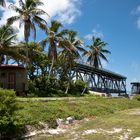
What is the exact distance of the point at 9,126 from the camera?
57.3 ft

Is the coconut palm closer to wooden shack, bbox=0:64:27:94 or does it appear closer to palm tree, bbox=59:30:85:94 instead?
palm tree, bbox=59:30:85:94

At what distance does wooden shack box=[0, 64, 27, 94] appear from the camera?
A: 37.7m

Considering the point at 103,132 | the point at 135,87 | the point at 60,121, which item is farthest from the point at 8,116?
the point at 135,87

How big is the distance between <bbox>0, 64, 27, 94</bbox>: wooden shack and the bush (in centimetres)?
1951

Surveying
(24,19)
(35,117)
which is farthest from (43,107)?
(24,19)

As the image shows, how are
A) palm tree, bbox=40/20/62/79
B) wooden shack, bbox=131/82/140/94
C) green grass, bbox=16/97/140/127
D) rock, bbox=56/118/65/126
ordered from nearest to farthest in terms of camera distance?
green grass, bbox=16/97/140/127, rock, bbox=56/118/65/126, palm tree, bbox=40/20/62/79, wooden shack, bbox=131/82/140/94

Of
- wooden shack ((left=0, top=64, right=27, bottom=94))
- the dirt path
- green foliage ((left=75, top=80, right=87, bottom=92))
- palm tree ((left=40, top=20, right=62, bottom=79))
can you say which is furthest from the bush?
green foliage ((left=75, top=80, right=87, bottom=92))

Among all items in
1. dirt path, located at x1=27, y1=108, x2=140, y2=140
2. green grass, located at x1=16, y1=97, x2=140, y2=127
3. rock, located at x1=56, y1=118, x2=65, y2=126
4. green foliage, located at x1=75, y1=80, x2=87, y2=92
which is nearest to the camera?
dirt path, located at x1=27, y1=108, x2=140, y2=140

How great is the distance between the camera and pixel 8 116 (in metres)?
17.5

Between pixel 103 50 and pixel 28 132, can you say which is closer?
pixel 28 132

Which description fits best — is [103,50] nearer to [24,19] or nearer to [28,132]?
[24,19]

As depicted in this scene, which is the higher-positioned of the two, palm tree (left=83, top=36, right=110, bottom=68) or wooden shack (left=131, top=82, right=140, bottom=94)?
palm tree (left=83, top=36, right=110, bottom=68)

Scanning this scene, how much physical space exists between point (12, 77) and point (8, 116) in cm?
2069

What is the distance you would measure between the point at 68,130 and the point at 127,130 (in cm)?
355
